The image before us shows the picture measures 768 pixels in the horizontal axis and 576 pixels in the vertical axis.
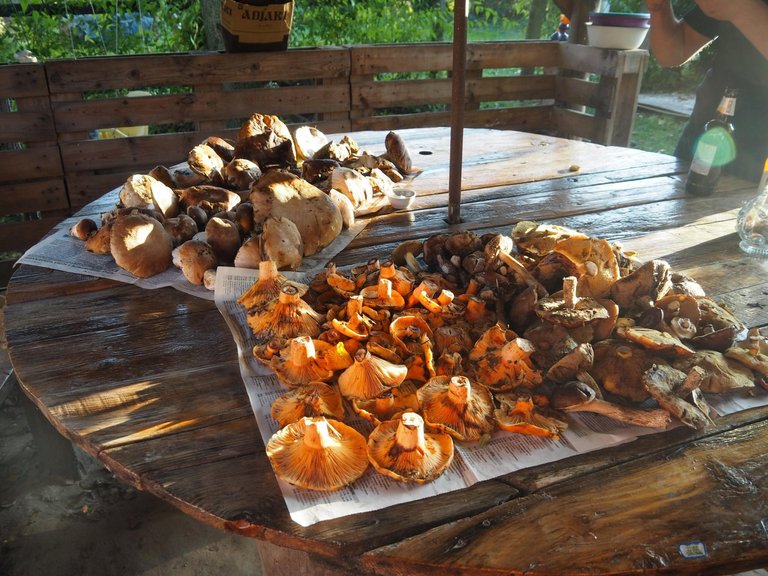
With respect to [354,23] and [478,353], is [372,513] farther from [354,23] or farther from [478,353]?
[354,23]

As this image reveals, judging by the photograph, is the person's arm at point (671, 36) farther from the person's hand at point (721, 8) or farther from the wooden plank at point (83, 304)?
the wooden plank at point (83, 304)

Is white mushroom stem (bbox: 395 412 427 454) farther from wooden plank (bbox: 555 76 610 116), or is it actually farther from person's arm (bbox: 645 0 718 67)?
wooden plank (bbox: 555 76 610 116)

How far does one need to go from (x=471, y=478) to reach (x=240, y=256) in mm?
1176

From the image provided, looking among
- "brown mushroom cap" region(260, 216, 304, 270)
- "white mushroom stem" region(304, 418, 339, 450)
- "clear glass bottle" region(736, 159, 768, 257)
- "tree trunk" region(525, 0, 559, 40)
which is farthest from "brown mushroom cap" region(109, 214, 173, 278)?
"tree trunk" region(525, 0, 559, 40)

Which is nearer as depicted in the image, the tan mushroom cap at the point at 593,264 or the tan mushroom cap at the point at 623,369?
the tan mushroom cap at the point at 623,369

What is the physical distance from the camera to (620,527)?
1042 mm

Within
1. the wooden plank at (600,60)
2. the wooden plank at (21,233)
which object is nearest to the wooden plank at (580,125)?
the wooden plank at (600,60)

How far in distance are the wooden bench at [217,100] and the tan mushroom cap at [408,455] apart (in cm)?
398

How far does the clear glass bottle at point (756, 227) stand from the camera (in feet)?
7.20

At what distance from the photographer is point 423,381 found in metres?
1.44

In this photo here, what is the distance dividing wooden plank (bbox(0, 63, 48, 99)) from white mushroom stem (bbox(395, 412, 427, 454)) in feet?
13.5

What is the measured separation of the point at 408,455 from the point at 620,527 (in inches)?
16.2

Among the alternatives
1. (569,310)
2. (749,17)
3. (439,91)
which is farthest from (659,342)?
(439,91)

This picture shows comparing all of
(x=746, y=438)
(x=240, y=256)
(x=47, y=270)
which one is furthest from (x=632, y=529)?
(x=47, y=270)
